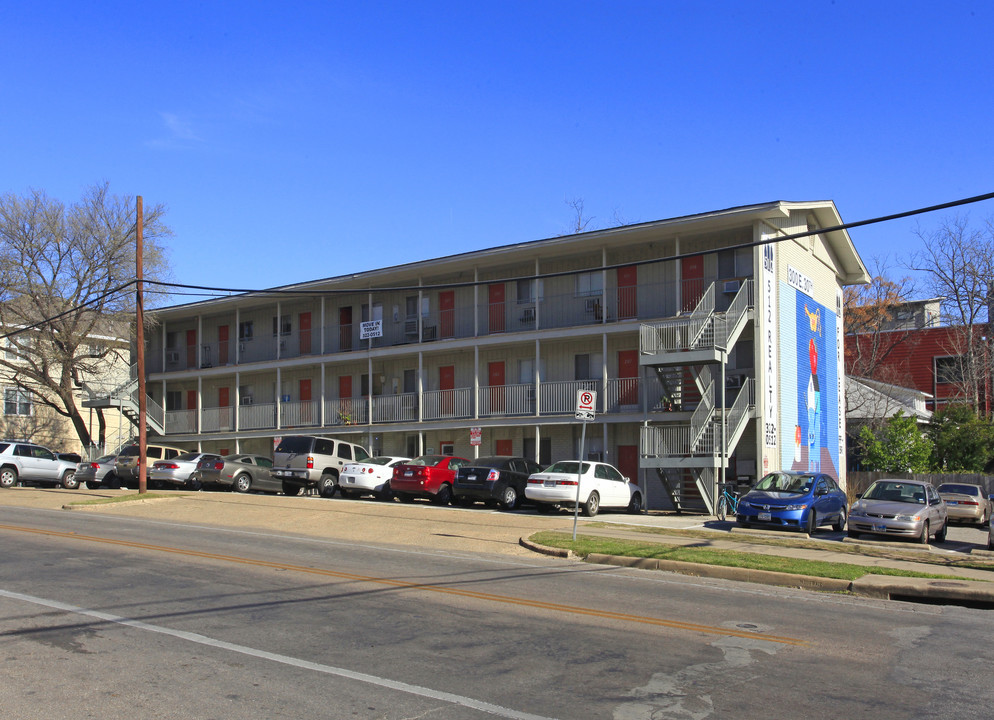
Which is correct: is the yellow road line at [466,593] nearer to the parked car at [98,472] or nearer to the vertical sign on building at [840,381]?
the parked car at [98,472]

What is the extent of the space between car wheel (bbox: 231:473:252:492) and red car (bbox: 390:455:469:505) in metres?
6.82

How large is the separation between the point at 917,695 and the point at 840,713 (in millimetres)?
970

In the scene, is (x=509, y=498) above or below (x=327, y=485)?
below

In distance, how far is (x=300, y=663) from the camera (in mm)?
7797

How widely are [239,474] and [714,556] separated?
67.2 feet

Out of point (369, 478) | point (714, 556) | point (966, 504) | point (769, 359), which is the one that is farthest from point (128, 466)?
point (966, 504)

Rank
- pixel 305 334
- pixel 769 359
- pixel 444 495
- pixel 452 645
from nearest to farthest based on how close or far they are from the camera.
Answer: pixel 452 645
pixel 444 495
pixel 769 359
pixel 305 334

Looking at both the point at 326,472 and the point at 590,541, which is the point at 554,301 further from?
the point at 590,541

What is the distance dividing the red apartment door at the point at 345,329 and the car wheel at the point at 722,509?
19483mm

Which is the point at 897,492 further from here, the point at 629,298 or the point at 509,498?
the point at 629,298

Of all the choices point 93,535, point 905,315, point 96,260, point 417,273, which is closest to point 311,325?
point 417,273

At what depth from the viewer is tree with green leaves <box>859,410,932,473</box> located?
37.7 m

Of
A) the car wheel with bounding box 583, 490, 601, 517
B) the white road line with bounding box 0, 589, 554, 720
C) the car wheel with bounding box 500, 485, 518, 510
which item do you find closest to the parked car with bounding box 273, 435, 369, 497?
the car wheel with bounding box 500, 485, 518, 510

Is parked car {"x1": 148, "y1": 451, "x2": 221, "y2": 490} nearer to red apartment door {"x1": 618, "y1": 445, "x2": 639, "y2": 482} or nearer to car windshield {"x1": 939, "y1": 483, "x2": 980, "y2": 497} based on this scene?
red apartment door {"x1": 618, "y1": 445, "x2": 639, "y2": 482}
